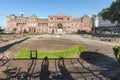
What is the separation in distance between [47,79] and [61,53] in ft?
34.5

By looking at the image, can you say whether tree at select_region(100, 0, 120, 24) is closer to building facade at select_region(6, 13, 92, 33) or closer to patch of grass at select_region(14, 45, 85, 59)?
patch of grass at select_region(14, 45, 85, 59)

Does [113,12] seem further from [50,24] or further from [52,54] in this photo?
[50,24]

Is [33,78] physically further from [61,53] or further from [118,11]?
[118,11]

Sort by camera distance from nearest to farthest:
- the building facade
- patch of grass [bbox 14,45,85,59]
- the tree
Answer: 1. patch of grass [bbox 14,45,85,59]
2. the tree
3. the building facade

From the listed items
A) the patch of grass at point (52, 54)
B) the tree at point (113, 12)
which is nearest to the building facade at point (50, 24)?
the tree at point (113, 12)

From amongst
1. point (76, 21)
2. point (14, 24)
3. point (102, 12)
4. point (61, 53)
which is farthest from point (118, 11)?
point (14, 24)

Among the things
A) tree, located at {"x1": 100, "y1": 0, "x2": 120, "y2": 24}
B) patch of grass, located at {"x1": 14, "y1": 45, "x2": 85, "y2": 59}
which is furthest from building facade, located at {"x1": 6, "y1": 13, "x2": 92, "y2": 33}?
patch of grass, located at {"x1": 14, "y1": 45, "x2": 85, "y2": 59}

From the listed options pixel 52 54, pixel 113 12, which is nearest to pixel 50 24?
pixel 113 12

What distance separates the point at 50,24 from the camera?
135500 mm

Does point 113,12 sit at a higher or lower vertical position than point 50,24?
higher

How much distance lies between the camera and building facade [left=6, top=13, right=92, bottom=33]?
135375mm

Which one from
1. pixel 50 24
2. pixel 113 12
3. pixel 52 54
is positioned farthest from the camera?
pixel 50 24

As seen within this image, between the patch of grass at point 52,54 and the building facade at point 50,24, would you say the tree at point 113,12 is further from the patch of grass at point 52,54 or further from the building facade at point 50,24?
the building facade at point 50,24

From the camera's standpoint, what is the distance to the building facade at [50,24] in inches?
5330
